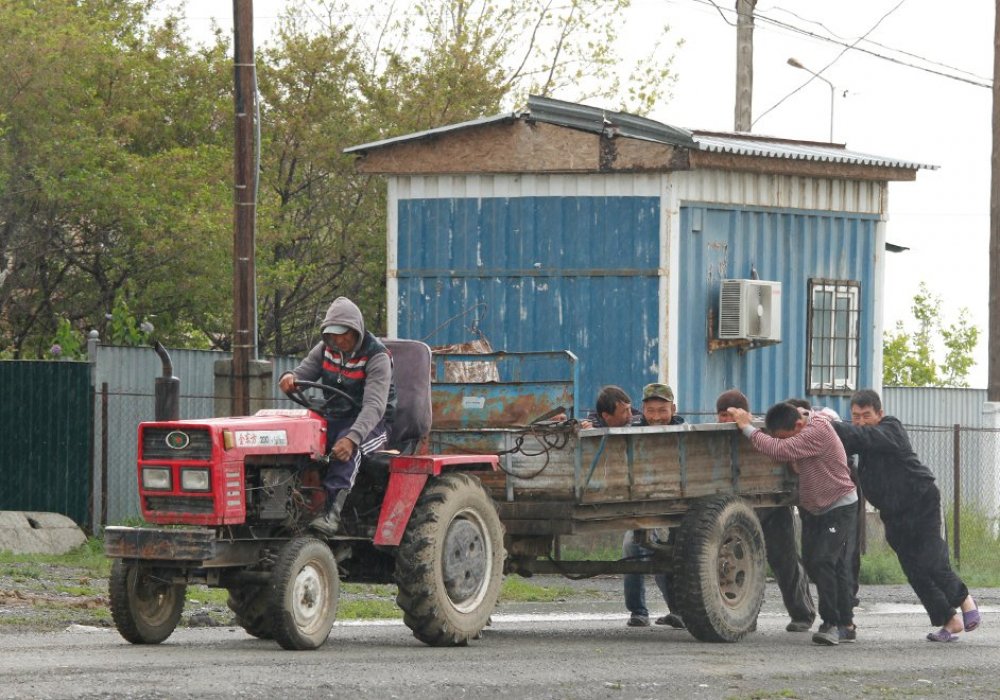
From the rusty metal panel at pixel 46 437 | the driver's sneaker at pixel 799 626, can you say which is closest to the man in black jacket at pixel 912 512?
the driver's sneaker at pixel 799 626

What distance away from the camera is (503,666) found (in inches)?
369

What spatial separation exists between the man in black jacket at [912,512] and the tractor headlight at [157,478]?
487 centimetres

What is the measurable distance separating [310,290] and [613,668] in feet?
61.5

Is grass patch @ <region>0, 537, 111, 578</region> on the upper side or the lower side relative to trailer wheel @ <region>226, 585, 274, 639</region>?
lower

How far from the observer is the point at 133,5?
28.3 m

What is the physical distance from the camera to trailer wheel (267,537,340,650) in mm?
9383

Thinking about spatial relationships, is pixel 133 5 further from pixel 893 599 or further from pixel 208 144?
pixel 893 599

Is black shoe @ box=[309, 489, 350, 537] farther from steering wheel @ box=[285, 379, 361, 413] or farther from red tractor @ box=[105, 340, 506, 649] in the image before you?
steering wheel @ box=[285, 379, 361, 413]

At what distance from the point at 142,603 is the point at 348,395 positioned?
5.29 feet

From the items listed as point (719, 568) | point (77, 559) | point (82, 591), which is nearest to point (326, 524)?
point (719, 568)

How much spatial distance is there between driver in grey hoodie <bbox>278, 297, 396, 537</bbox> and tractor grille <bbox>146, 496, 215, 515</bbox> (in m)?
0.67

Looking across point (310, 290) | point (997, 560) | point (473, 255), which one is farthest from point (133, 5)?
point (997, 560)

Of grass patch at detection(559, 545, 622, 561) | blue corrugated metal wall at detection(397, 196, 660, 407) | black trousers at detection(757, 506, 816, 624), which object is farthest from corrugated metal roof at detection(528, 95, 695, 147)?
black trousers at detection(757, 506, 816, 624)

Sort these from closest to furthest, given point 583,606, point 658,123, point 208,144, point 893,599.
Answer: point 583,606
point 893,599
point 658,123
point 208,144
